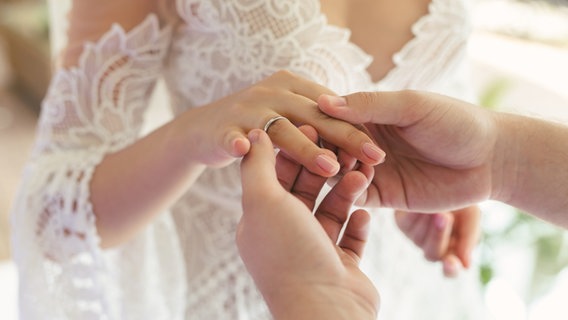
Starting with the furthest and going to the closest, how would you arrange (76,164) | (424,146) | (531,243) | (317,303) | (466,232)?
(531,243)
(466,232)
(76,164)
(424,146)
(317,303)

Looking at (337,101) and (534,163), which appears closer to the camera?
(337,101)

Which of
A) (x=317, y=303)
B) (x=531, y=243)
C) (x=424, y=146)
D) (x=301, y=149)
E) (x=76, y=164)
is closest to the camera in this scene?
(x=317, y=303)

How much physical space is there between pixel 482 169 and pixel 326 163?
272 mm

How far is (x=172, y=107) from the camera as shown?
964 millimetres

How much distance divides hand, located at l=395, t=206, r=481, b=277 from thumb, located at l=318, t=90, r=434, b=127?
0.85 ft

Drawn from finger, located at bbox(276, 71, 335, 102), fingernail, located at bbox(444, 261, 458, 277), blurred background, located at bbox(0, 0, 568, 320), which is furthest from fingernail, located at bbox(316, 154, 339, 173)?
blurred background, located at bbox(0, 0, 568, 320)

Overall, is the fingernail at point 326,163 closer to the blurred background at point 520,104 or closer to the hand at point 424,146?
the hand at point 424,146

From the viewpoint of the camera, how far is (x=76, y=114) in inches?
33.9

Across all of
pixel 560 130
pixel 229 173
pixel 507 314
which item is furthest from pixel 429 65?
pixel 507 314

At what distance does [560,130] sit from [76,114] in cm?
62

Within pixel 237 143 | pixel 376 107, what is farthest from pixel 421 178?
pixel 237 143

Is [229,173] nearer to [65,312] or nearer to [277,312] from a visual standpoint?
[65,312]

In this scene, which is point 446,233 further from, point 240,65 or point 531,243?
point 531,243

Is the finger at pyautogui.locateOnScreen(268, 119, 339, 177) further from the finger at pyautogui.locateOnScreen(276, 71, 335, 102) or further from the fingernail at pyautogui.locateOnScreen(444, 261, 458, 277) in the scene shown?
the fingernail at pyautogui.locateOnScreen(444, 261, 458, 277)
